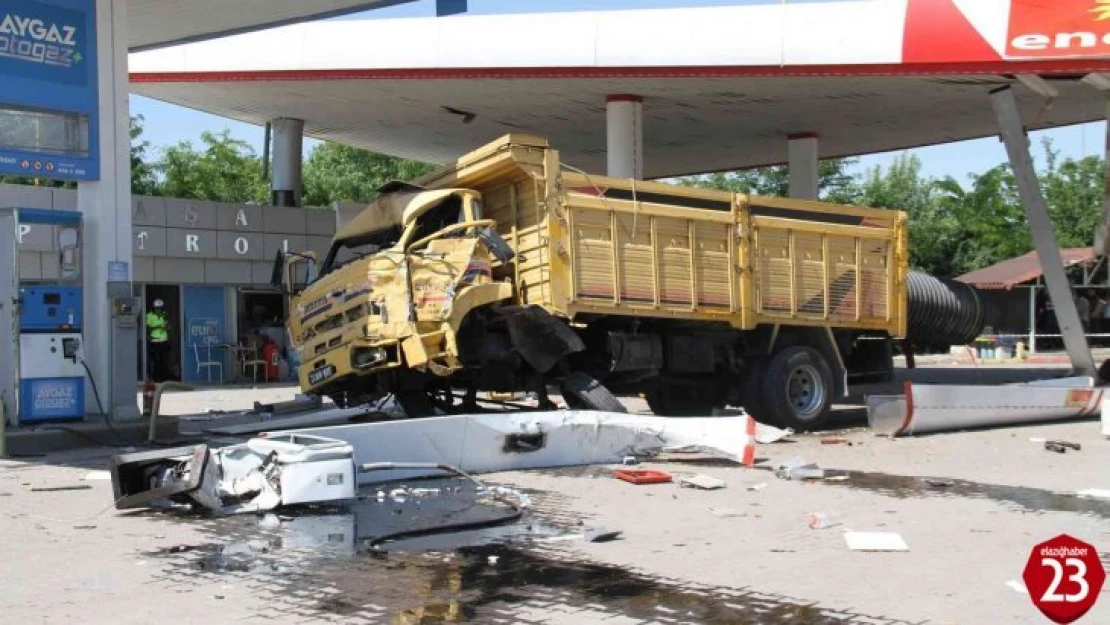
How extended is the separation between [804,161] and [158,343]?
14.8 m

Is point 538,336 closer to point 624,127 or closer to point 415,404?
point 415,404

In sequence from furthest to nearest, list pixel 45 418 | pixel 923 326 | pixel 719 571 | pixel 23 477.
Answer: pixel 923 326
pixel 45 418
pixel 23 477
pixel 719 571

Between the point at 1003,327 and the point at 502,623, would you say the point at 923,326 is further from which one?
the point at 1003,327

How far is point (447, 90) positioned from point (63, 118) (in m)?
9.88

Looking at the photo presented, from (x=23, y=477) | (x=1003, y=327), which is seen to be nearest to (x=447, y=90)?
(x=23, y=477)

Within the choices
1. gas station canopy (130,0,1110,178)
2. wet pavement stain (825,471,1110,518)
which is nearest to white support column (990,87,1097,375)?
gas station canopy (130,0,1110,178)

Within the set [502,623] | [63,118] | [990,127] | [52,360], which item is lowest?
[502,623]

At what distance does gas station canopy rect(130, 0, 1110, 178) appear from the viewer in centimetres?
1756

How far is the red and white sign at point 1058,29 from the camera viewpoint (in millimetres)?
16547

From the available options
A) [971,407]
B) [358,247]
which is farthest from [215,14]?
[971,407]

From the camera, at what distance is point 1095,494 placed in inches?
372

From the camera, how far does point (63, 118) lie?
45.5ft

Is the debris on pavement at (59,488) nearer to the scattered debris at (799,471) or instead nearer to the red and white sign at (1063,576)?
the scattered debris at (799,471)

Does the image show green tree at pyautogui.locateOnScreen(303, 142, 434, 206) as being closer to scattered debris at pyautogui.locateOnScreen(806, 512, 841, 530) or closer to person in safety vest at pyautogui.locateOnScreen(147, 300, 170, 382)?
person in safety vest at pyautogui.locateOnScreen(147, 300, 170, 382)
